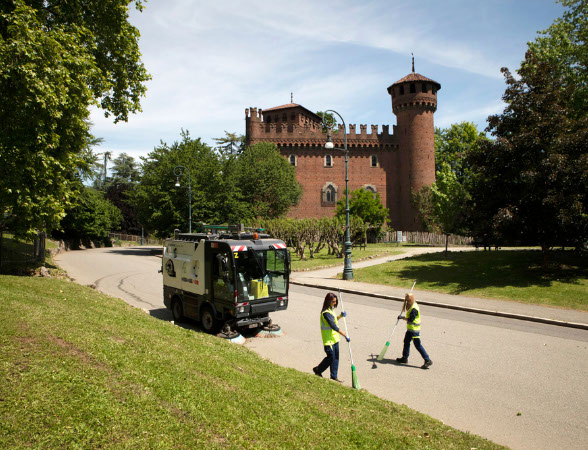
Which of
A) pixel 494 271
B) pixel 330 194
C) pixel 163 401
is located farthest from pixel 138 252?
pixel 163 401

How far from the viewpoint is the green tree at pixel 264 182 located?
4853cm

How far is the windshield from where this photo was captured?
33.9 feet

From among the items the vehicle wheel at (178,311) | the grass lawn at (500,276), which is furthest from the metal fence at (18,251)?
the grass lawn at (500,276)

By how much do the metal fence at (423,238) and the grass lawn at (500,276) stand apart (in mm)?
21350

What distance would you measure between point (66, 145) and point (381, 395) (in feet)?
41.8

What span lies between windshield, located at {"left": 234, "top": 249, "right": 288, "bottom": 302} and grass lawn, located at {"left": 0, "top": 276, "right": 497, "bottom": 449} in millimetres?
3284

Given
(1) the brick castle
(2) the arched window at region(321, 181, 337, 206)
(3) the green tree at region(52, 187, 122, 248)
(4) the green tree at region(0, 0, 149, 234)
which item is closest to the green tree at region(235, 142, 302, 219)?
(1) the brick castle

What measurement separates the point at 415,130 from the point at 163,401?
58.0 meters

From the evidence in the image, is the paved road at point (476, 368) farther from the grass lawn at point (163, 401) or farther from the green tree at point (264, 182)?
the green tree at point (264, 182)

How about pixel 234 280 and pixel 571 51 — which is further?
pixel 571 51

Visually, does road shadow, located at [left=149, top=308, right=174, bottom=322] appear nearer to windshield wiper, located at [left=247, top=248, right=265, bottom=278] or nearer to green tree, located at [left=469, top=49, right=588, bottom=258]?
windshield wiper, located at [left=247, top=248, right=265, bottom=278]

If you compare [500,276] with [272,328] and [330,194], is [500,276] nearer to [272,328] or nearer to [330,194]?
[272,328]

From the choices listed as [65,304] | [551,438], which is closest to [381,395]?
[551,438]

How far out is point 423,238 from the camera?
5116cm
